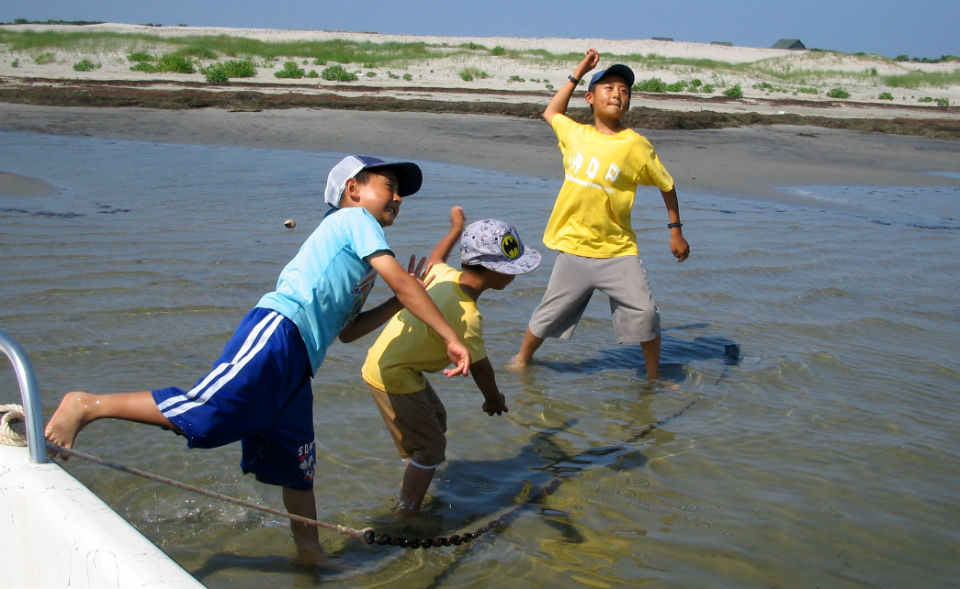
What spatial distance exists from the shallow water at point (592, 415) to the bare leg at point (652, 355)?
84 millimetres

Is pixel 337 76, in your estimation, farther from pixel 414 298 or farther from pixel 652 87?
pixel 414 298

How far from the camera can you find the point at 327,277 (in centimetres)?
292

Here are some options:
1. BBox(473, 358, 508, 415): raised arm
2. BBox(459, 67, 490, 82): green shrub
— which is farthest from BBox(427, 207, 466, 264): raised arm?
BBox(459, 67, 490, 82): green shrub

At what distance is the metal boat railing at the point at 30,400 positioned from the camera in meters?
2.02

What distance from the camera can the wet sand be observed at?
571 inches

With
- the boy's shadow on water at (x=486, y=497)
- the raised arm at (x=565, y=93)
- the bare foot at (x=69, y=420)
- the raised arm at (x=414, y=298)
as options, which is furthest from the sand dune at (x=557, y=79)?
the bare foot at (x=69, y=420)

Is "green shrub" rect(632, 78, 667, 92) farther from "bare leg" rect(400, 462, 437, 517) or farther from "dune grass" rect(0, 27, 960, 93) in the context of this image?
"bare leg" rect(400, 462, 437, 517)

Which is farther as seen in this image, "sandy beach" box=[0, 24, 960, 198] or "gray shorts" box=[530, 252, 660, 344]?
"sandy beach" box=[0, 24, 960, 198]

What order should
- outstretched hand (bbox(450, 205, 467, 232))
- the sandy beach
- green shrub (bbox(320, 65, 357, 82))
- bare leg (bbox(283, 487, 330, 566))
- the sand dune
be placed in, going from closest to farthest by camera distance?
bare leg (bbox(283, 487, 330, 566))
outstretched hand (bbox(450, 205, 467, 232))
the sandy beach
the sand dune
green shrub (bbox(320, 65, 357, 82))

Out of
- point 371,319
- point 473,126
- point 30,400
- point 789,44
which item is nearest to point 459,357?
point 371,319

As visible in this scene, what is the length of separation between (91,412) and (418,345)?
1.21 metres

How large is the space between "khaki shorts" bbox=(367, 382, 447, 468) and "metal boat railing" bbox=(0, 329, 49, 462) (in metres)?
1.48

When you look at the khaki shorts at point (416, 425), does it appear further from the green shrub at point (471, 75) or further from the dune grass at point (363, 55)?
the green shrub at point (471, 75)

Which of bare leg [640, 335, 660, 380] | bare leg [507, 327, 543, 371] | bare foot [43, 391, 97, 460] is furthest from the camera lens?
bare leg [507, 327, 543, 371]
